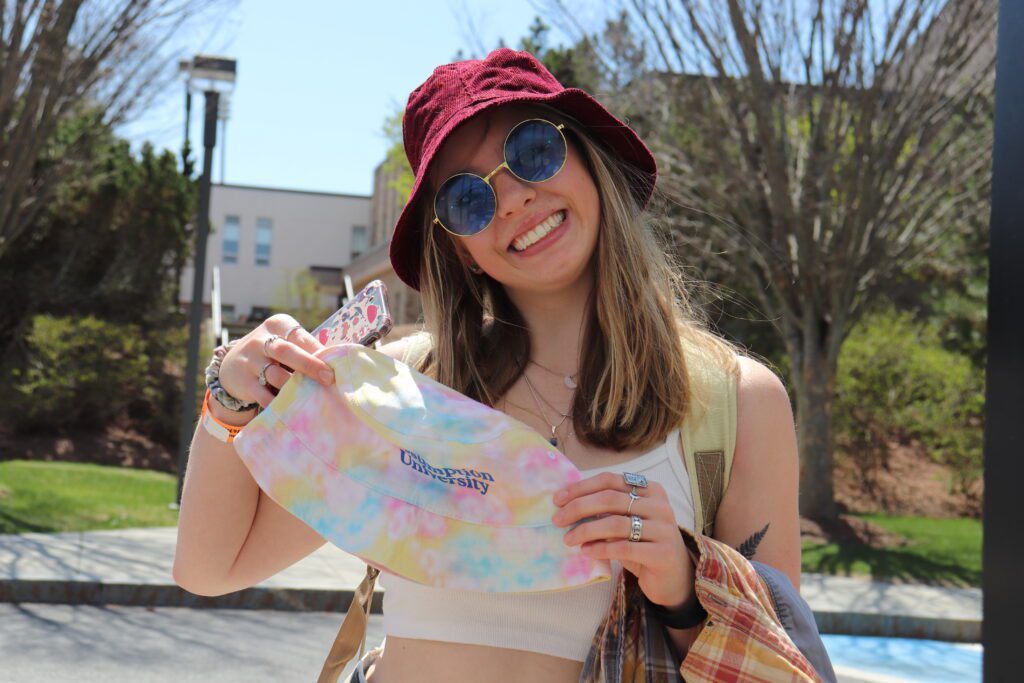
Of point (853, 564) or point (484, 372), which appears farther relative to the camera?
point (853, 564)

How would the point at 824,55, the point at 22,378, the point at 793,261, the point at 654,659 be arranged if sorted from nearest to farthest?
the point at 654,659, the point at 824,55, the point at 793,261, the point at 22,378

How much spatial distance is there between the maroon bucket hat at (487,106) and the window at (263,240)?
45.3m

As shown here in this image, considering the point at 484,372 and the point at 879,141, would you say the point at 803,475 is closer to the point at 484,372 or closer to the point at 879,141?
the point at 879,141

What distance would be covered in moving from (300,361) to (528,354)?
1.94 feet

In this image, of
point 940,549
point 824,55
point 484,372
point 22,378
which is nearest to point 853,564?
point 940,549

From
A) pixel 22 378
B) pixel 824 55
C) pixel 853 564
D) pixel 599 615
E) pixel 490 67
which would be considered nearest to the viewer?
pixel 599 615

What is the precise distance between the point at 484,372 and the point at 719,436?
20.9 inches

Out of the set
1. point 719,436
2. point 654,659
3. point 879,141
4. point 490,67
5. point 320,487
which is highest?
point 879,141

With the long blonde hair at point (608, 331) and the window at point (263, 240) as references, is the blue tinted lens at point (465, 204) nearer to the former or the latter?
the long blonde hair at point (608, 331)

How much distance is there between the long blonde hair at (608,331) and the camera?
74.9 inches

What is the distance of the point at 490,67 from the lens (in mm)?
2027

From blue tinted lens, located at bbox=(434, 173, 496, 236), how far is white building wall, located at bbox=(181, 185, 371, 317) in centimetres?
4351

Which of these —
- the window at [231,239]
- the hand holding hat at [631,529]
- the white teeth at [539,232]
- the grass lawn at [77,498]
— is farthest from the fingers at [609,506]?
the window at [231,239]

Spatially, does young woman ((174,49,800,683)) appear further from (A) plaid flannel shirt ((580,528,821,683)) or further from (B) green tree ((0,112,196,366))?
(B) green tree ((0,112,196,366))
